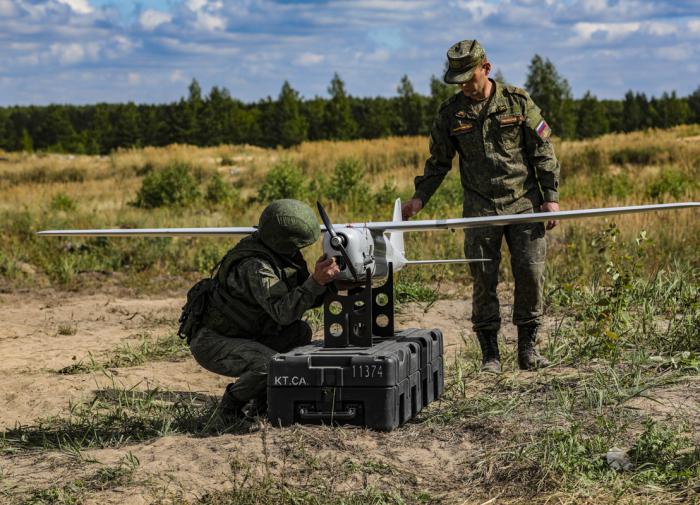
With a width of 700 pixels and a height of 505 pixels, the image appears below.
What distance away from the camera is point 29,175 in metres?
36.8

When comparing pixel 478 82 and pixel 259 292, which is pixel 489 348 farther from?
pixel 259 292

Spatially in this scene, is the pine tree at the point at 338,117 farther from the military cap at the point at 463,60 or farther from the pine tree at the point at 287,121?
the military cap at the point at 463,60

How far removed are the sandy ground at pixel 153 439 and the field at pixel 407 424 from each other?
0.05 ft

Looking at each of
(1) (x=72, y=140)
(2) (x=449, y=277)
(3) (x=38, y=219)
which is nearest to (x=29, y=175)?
(3) (x=38, y=219)

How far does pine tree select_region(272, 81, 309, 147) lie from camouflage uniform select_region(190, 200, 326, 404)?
69.1 m

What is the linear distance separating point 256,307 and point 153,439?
100cm

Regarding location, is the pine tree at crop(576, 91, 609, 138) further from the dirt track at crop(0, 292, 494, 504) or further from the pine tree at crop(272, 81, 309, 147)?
the dirt track at crop(0, 292, 494, 504)

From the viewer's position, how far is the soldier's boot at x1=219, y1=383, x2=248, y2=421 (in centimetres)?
579

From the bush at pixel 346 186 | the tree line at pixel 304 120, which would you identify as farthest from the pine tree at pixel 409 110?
the bush at pixel 346 186

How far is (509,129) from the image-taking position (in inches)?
265

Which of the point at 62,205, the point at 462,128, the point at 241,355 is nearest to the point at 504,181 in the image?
the point at 462,128

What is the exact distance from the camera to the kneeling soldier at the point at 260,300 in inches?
215

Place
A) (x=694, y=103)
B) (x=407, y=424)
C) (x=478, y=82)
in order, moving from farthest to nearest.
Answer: (x=694, y=103) → (x=478, y=82) → (x=407, y=424)

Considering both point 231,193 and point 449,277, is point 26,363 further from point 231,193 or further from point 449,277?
point 231,193
